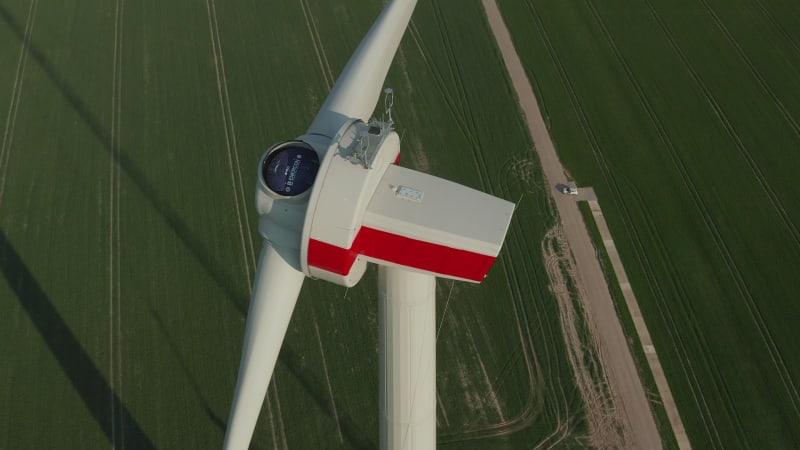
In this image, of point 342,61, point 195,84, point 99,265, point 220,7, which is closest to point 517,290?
point 342,61

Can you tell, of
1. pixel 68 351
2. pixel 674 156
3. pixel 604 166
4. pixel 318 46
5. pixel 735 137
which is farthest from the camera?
pixel 318 46

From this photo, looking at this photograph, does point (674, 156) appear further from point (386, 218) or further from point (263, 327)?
point (263, 327)

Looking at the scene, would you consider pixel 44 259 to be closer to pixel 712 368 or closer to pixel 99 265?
pixel 99 265

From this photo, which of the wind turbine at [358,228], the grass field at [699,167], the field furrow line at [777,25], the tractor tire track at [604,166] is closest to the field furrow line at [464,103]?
the grass field at [699,167]

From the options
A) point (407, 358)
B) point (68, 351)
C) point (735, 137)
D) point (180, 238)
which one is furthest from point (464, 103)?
point (68, 351)

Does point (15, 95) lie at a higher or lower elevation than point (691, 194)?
lower

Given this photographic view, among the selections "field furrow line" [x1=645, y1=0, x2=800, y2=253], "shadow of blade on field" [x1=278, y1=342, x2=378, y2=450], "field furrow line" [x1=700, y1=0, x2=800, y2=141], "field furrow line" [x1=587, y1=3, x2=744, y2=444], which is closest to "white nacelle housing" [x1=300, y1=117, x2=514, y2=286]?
"shadow of blade on field" [x1=278, y1=342, x2=378, y2=450]
